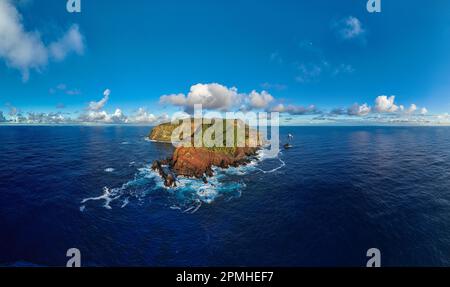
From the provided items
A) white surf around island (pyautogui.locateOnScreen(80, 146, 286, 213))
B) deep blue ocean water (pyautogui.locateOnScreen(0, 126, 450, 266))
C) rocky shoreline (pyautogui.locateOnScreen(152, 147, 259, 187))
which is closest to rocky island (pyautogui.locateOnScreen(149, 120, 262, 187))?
rocky shoreline (pyautogui.locateOnScreen(152, 147, 259, 187))

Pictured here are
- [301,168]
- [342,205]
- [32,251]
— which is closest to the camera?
[32,251]

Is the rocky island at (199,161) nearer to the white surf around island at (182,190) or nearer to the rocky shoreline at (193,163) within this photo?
the rocky shoreline at (193,163)

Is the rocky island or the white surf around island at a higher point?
the rocky island

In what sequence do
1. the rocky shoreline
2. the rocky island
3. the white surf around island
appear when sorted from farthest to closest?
the rocky island < the rocky shoreline < the white surf around island

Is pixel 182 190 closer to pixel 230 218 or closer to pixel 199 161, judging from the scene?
pixel 199 161

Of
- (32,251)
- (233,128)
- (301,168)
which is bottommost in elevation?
(32,251)

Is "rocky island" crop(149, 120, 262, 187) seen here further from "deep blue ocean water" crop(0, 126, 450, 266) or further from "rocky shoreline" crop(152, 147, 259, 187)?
"deep blue ocean water" crop(0, 126, 450, 266)

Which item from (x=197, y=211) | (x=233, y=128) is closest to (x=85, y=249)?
(x=197, y=211)
